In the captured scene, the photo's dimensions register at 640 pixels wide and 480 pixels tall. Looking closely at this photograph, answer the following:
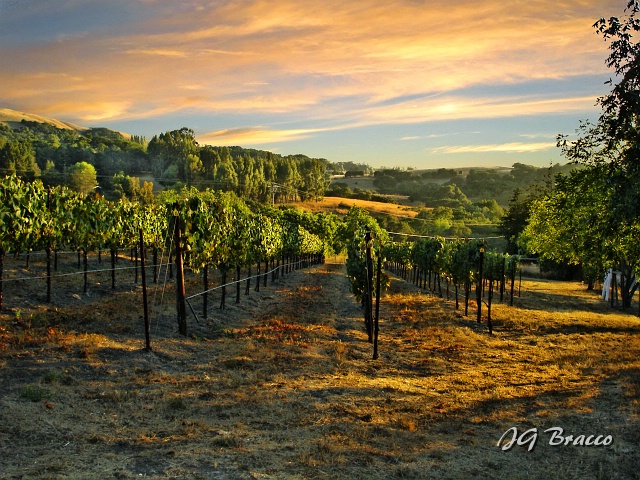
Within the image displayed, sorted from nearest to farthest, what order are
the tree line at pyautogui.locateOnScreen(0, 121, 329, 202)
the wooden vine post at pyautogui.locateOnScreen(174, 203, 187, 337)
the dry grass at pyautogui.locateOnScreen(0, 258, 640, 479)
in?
the dry grass at pyautogui.locateOnScreen(0, 258, 640, 479) → the wooden vine post at pyautogui.locateOnScreen(174, 203, 187, 337) → the tree line at pyautogui.locateOnScreen(0, 121, 329, 202)

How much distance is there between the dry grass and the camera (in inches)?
333

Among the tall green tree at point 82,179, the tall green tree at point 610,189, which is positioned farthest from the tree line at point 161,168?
the tall green tree at point 610,189

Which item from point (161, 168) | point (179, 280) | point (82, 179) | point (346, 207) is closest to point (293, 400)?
point (179, 280)

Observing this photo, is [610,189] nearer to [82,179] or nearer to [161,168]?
[82,179]

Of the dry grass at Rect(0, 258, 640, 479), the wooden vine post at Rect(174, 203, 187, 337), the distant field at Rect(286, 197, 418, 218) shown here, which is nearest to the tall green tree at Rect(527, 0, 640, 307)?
the dry grass at Rect(0, 258, 640, 479)

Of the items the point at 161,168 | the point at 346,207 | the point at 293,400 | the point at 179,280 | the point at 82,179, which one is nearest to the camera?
the point at 293,400

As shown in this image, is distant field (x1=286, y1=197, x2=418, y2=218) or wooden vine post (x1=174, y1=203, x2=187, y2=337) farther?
distant field (x1=286, y1=197, x2=418, y2=218)

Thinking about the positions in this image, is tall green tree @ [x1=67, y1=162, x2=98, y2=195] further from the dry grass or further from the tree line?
the dry grass

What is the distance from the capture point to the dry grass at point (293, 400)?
8.46 m

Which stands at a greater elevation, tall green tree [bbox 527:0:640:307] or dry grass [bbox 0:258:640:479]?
tall green tree [bbox 527:0:640:307]

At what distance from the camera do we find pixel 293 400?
11820mm

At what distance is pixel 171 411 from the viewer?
34.9 ft

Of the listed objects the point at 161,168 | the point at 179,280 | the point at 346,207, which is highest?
the point at 161,168

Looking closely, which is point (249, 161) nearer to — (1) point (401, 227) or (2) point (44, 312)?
(1) point (401, 227)
